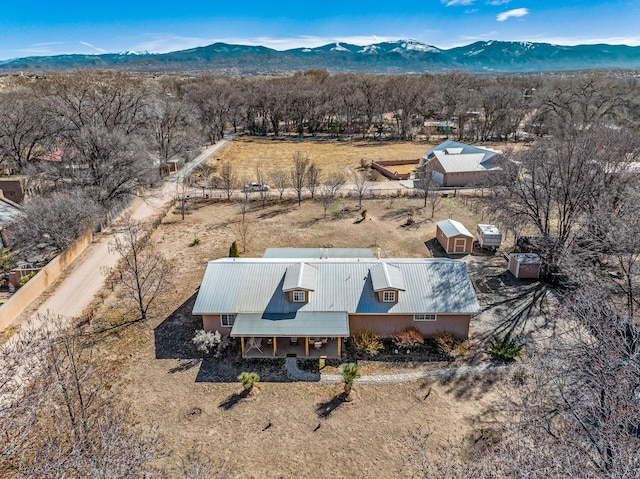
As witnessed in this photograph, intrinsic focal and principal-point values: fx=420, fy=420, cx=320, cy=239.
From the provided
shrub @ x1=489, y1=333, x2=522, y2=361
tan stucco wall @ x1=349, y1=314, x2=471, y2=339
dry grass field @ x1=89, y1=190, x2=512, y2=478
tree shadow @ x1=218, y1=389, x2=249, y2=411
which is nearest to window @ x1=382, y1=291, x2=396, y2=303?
tan stucco wall @ x1=349, y1=314, x2=471, y2=339

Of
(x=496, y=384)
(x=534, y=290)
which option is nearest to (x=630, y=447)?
(x=496, y=384)

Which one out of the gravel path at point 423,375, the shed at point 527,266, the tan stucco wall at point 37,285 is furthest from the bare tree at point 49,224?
the shed at point 527,266

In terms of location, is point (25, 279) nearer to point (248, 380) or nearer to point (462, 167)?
point (248, 380)

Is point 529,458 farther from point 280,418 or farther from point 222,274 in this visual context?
point 222,274

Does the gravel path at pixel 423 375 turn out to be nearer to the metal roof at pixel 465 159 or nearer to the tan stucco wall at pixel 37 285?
the tan stucco wall at pixel 37 285

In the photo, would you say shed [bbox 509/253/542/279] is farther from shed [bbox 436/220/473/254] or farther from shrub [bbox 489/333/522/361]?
shrub [bbox 489/333/522/361]
